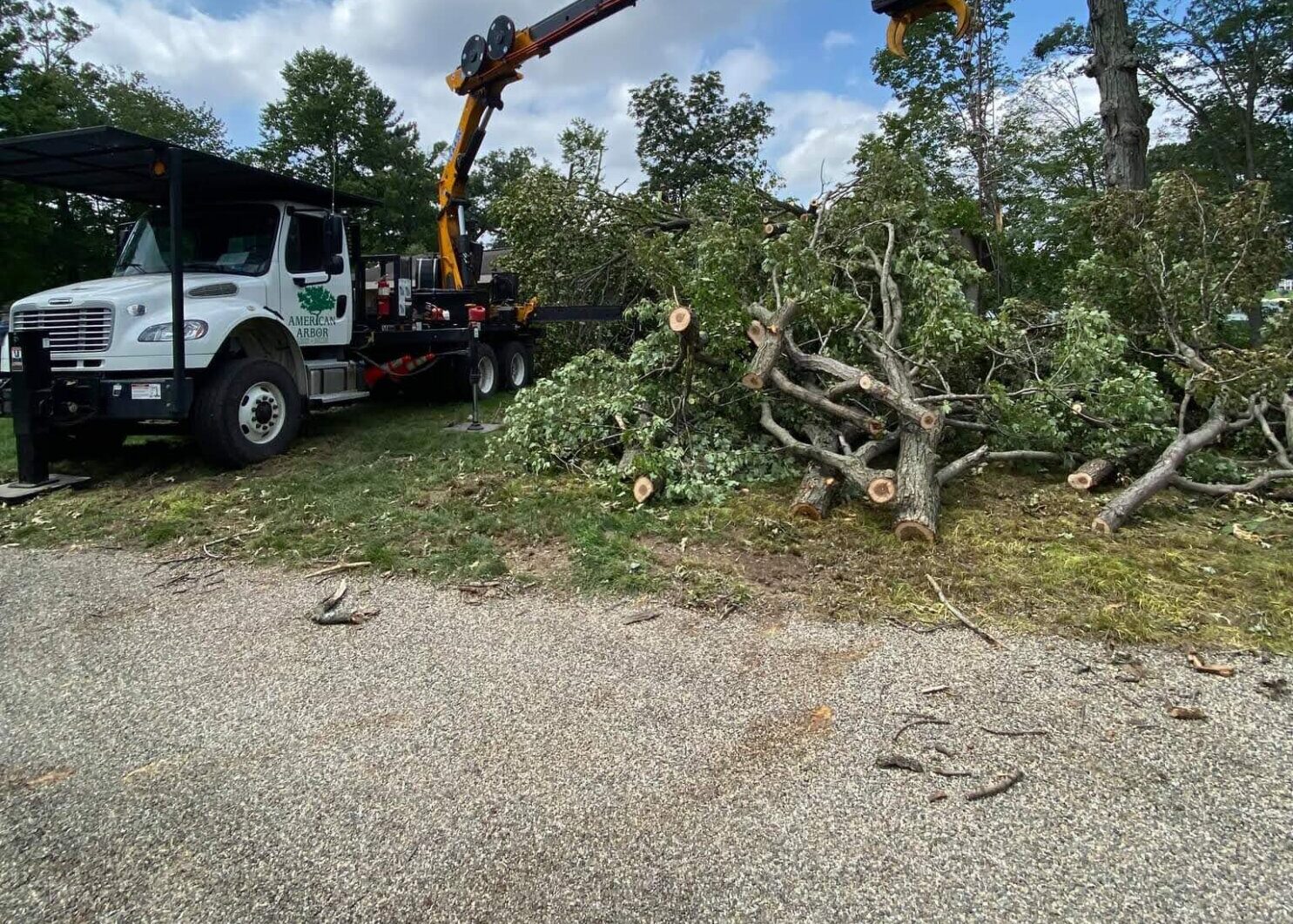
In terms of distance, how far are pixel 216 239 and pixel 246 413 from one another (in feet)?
6.88

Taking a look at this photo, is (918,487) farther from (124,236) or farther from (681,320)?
(124,236)

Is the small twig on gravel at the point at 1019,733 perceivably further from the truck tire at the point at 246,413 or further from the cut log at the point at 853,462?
the truck tire at the point at 246,413

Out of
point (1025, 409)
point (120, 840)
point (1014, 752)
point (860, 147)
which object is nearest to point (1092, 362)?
→ point (1025, 409)

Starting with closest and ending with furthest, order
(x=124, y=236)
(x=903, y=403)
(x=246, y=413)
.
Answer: (x=903, y=403) < (x=246, y=413) < (x=124, y=236)

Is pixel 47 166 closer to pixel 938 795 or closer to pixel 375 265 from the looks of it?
pixel 375 265

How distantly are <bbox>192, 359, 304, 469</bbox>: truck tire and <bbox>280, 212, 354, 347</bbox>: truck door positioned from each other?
0.89 meters

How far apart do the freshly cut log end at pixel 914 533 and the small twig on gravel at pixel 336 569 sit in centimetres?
316

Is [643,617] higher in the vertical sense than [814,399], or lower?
lower

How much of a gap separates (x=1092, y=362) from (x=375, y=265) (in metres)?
8.84

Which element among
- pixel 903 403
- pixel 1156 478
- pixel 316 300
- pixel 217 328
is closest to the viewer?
pixel 1156 478

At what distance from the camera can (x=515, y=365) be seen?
12.8 m

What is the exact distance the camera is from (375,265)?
10914 millimetres

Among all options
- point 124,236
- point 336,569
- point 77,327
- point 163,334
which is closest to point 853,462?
point 336,569

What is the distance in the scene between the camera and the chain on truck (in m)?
6.43
